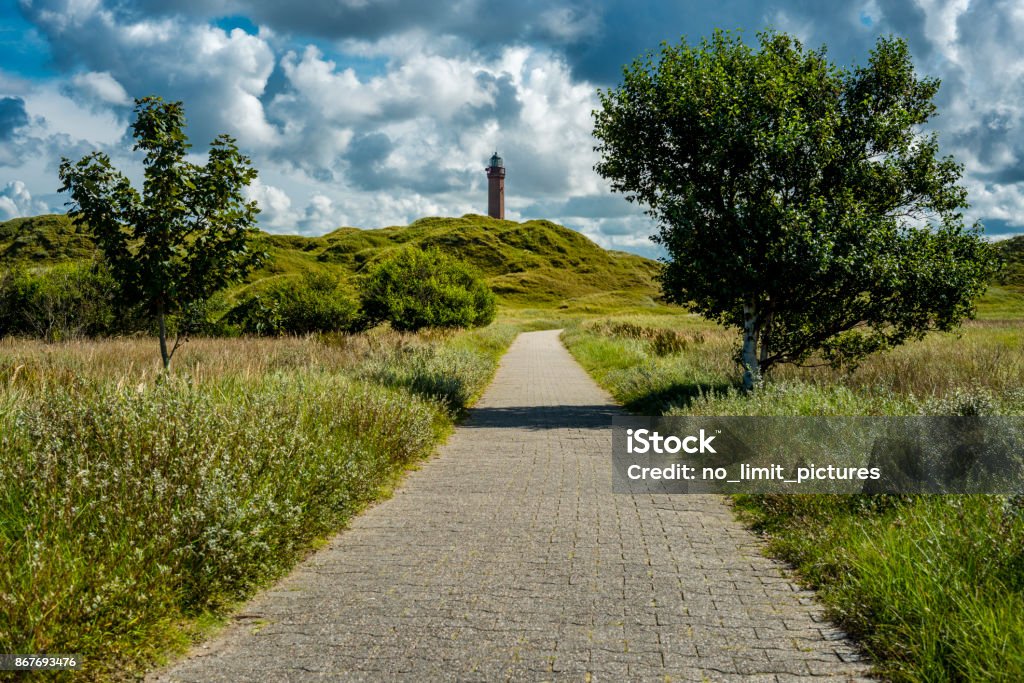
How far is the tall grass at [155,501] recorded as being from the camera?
3611mm

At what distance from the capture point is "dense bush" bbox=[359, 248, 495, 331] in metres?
39.0

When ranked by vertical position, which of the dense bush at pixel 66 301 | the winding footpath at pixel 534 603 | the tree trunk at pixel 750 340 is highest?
the dense bush at pixel 66 301

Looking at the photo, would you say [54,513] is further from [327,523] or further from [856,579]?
[856,579]

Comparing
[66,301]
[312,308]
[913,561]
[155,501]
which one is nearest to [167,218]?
[155,501]

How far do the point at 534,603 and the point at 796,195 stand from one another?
10895 millimetres

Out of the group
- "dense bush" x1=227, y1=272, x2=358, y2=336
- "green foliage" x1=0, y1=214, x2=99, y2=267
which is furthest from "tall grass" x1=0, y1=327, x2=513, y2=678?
"dense bush" x1=227, y1=272, x2=358, y2=336

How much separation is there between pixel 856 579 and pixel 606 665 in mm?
1780

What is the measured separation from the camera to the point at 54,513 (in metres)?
4.52

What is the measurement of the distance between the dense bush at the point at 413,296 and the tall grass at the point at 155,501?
30.1 m

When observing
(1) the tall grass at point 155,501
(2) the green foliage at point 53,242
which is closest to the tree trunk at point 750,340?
(1) the tall grass at point 155,501

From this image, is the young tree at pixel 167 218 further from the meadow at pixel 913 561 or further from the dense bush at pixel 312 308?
the dense bush at pixel 312 308

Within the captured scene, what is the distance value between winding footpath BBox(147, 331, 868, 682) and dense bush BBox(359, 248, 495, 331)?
3185 centimetres

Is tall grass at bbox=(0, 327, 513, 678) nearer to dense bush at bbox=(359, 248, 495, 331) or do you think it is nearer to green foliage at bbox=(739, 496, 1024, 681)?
green foliage at bbox=(739, 496, 1024, 681)

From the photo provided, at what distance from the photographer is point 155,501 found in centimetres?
466
